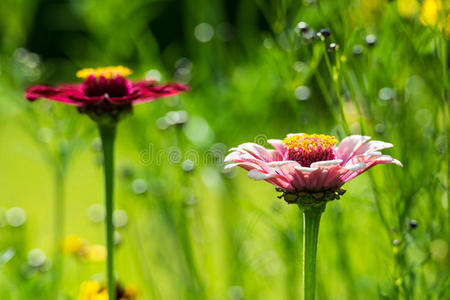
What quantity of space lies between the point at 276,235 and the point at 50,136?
32 centimetres

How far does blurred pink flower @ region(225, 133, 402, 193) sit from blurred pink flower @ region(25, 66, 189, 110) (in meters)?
0.13

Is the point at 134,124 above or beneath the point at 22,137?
beneath

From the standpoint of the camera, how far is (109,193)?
473 mm

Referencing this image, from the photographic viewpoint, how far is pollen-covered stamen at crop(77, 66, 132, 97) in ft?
1.72

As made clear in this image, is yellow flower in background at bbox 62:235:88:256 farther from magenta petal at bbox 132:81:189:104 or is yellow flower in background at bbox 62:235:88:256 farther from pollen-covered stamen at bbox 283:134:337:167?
pollen-covered stamen at bbox 283:134:337:167

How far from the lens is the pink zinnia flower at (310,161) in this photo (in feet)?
1.16

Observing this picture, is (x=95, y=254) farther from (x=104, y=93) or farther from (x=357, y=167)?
(x=357, y=167)

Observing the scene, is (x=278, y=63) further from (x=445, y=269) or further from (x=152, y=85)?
(x=445, y=269)

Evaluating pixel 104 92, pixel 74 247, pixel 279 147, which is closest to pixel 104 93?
pixel 104 92

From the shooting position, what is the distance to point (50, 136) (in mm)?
813

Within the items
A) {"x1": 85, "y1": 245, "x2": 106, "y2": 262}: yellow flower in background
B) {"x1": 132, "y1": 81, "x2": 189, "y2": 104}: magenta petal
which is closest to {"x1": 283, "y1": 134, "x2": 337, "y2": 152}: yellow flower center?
{"x1": 132, "y1": 81, "x2": 189, "y2": 104}: magenta petal

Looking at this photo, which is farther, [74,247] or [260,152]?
[74,247]

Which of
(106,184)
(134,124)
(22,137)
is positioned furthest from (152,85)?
(22,137)

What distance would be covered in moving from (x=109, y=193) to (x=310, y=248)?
0.17 meters
